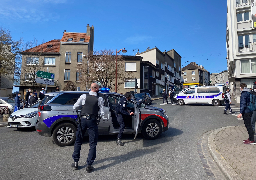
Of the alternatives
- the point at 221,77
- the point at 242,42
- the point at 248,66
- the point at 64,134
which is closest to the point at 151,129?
the point at 64,134

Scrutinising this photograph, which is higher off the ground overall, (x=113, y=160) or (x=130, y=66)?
(x=130, y=66)

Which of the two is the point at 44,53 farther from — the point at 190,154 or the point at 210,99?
the point at 190,154

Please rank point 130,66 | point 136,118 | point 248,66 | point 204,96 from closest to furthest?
point 136,118 → point 204,96 → point 248,66 → point 130,66

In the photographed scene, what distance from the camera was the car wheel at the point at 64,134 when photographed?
6.23 metres

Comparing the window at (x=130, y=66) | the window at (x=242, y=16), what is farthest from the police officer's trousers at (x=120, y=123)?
the window at (x=130, y=66)

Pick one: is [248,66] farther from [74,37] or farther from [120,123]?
[74,37]

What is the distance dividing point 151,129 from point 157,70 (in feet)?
135

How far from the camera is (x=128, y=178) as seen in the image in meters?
3.84

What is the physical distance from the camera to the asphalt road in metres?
4.03

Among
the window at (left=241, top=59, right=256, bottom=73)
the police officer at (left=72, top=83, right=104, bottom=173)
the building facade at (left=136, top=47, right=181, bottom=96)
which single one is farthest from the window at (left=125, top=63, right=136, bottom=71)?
the police officer at (left=72, top=83, right=104, bottom=173)

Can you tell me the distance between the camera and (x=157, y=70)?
47312 millimetres

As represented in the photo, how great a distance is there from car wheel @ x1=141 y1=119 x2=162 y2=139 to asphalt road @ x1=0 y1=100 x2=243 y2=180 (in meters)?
0.21

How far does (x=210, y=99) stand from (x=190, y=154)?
16589 mm

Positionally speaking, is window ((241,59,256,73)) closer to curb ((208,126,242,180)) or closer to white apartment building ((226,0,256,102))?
white apartment building ((226,0,256,102))
